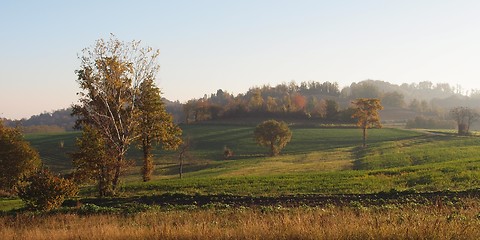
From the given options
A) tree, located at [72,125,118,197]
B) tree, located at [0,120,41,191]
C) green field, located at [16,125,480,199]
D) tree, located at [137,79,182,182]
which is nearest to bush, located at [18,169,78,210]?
green field, located at [16,125,480,199]

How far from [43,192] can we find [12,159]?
2948 centimetres

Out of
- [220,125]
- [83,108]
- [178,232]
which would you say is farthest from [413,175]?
[220,125]

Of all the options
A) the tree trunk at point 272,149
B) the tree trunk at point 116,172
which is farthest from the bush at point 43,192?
the tree trunk at point 272,149

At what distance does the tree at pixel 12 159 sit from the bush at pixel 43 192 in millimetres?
26010

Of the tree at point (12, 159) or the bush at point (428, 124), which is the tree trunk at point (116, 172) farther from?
the bush at point (428, 124)

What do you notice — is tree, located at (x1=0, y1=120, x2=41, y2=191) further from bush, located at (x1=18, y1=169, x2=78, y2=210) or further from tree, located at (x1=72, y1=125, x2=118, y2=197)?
bush, located at (x1=18, y1=169, x2=78, y2=210)

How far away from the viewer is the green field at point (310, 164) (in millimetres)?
26938

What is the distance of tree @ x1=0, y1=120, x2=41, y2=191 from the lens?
46.1m

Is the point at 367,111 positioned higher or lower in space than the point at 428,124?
higher

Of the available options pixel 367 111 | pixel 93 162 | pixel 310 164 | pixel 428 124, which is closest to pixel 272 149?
pixel 367 111

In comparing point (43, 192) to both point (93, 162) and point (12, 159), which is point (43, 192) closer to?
point (93, 162)

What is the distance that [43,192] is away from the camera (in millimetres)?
21484

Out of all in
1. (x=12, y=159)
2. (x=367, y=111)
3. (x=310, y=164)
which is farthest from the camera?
(x=367, y=111)

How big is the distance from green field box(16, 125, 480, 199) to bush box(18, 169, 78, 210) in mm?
8285
